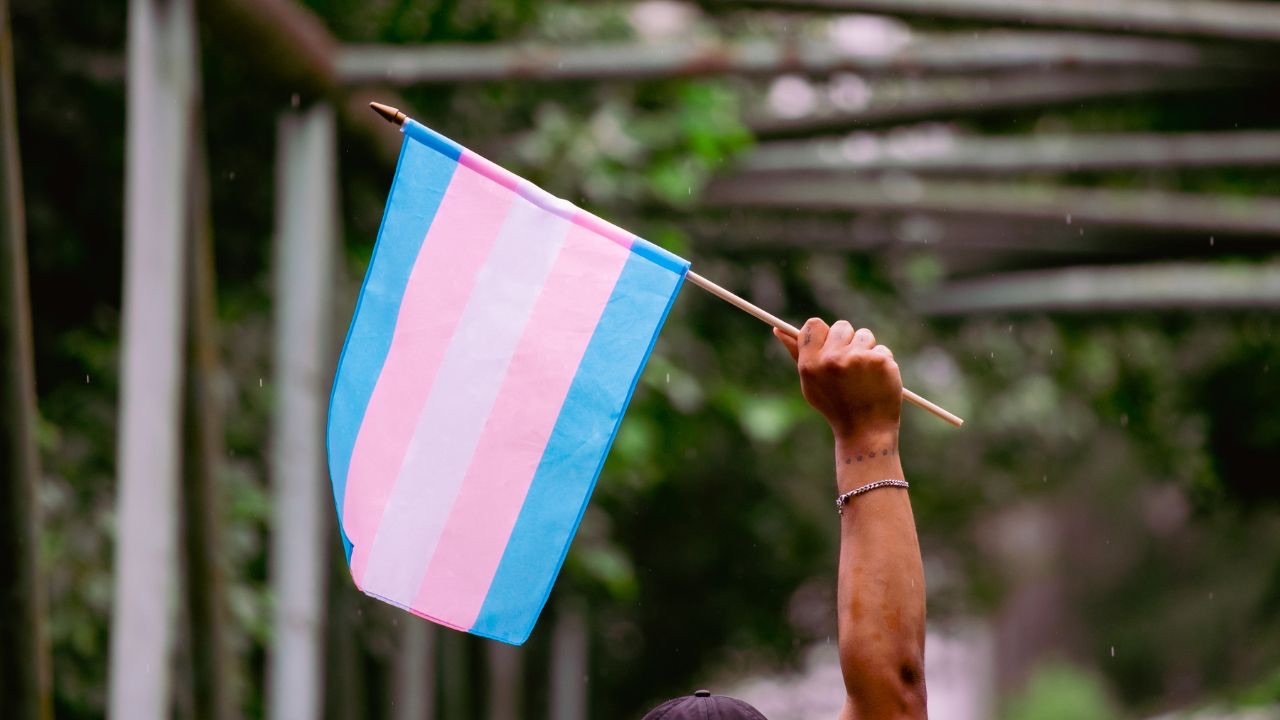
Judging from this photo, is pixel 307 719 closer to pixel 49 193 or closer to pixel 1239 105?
pixel 49 193

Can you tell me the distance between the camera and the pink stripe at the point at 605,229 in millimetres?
2682

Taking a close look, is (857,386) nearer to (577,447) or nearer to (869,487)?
(869,487)

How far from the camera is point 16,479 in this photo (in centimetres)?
318

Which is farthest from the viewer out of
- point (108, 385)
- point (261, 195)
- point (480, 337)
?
point (261, 195)

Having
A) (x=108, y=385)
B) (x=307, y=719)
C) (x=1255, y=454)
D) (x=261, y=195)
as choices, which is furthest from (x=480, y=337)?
(x=1255, y=454)

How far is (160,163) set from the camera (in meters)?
4.31

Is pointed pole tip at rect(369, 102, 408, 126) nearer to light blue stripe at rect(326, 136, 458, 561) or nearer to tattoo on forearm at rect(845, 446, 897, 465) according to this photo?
light blue stripe at rect(326, 136, 458, 561)

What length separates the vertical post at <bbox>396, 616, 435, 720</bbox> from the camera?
9289mm

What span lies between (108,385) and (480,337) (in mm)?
3988

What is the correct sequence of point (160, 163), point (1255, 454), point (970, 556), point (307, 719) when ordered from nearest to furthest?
point (160, 163) < point (307, 719) < point (1255, 454) < point (970, 556)

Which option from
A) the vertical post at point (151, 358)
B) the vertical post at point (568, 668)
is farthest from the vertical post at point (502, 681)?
the vertical post at point (151, 358)

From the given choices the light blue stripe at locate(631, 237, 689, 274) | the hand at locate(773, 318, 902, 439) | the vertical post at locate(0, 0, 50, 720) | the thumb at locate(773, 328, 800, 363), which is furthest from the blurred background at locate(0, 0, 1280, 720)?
the hand at locate(773, 318, 902, 439)

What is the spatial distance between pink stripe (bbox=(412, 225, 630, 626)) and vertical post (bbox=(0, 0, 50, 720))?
1194mm

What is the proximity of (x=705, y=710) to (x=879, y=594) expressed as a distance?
0.95 ft
